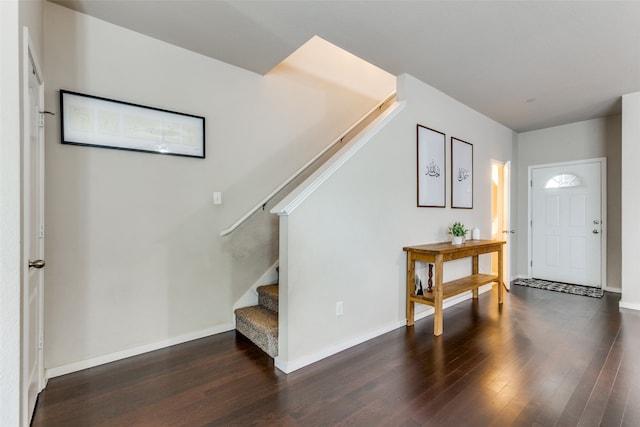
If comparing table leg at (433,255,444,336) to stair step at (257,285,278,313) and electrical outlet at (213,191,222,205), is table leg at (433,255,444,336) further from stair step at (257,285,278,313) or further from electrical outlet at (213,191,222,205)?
electrical outlet at (213,191,222,205)

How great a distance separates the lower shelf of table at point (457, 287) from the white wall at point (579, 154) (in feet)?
7.08

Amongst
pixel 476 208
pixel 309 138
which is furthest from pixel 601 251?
pixel 309 138

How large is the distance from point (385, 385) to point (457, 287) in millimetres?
1725

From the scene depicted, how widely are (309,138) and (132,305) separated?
2373mm

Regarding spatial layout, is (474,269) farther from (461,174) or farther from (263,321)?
(263,321)

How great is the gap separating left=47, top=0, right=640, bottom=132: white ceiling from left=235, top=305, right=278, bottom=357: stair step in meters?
2.36

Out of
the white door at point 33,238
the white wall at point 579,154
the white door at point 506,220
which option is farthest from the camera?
the white door at point 506,220

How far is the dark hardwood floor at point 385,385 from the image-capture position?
169 centimetres

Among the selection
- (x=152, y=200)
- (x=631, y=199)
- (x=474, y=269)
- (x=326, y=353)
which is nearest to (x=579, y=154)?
(x=631, y=199)

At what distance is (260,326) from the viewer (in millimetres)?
2500

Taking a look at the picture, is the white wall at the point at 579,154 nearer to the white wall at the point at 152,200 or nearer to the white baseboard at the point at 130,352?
the white wall at the point at 152,200

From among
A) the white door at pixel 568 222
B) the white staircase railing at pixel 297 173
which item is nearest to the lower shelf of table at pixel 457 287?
the white staircase railing at pixel 297 173

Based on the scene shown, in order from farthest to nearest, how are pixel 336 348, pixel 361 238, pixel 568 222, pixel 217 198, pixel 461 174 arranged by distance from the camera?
pixel 568 222 < pixel 461 174 < pixel 217 198 < pixel 361 238 < pixel 336 348

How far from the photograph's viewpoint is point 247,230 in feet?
10.0
